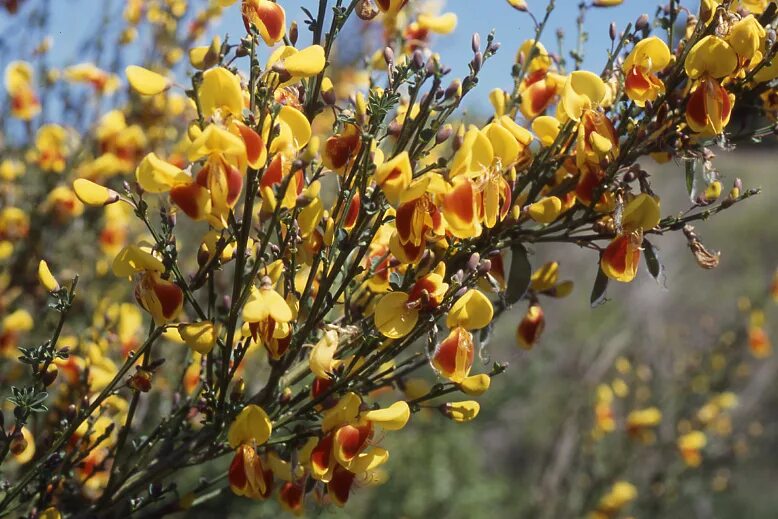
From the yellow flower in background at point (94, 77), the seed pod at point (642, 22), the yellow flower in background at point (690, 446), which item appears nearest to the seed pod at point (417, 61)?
the seed pod at point (642, 22)

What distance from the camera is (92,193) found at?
1.07m

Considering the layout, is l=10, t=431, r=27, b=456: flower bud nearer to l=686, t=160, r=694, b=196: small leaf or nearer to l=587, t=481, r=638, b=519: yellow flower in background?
l=686, t=160, r=694, b=196: small leaf

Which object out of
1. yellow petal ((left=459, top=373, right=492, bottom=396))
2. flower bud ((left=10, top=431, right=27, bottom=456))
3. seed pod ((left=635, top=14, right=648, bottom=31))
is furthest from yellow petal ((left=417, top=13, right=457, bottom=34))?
flower bud ((left=10, top=431, right=27, bottom=456))

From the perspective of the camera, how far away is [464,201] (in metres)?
1.01

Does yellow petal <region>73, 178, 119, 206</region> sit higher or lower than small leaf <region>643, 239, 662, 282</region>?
higher

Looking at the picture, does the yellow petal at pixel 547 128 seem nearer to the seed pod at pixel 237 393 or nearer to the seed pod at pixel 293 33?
the seed pod at pixel 293 33

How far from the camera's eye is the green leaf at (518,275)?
1302 mm

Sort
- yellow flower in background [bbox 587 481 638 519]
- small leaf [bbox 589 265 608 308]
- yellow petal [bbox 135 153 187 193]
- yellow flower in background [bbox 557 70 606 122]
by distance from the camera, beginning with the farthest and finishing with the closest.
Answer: yellow flower in background [bbox 587 481 638 519] < small leaf [bbox 589 265 608 308] < yellow flower in background [bbox 557 70 606 122] < yellow petal [bbox 135 153 187 193]

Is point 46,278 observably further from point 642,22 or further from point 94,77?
point 94,77

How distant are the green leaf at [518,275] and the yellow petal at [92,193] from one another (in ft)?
2.21

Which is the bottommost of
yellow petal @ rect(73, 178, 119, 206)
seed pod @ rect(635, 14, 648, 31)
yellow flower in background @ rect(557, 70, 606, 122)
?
yellow petal @ rect(73, 178, 119, 206)

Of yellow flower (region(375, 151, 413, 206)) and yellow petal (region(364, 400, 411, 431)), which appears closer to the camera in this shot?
yellow flower (region(375, 151, 413, 206))

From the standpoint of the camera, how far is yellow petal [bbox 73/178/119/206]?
1057 millimetres

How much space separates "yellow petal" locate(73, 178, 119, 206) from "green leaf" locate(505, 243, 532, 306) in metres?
0.67
